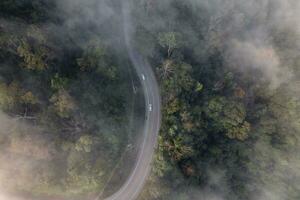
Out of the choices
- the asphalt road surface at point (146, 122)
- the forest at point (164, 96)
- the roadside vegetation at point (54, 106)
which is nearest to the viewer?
the roadside vegetation at point (54, 106)

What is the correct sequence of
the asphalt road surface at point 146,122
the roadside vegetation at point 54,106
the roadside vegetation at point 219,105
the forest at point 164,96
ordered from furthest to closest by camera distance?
the roadside vegetation at point 219,105 < the asphalt road surface at point 146,122 < the forest at point 164,96 < the roadside vegetation at point 54,106

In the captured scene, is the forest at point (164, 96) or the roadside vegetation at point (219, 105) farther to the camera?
the roadside vegetation at point (219, 105)

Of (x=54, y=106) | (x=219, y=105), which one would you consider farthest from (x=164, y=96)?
(x=54, y=106)

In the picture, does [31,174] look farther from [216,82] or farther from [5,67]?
[216,82]

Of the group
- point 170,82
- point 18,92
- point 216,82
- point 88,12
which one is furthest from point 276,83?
point 18,92

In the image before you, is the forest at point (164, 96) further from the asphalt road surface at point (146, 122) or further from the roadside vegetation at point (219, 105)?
the asphalt road surface at point (146, 122)

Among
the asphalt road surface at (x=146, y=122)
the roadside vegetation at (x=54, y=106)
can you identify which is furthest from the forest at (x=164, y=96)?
the asphalt road surface at (x=146, y=122)

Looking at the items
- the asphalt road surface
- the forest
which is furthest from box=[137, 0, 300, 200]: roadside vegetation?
the asphalt road surface
